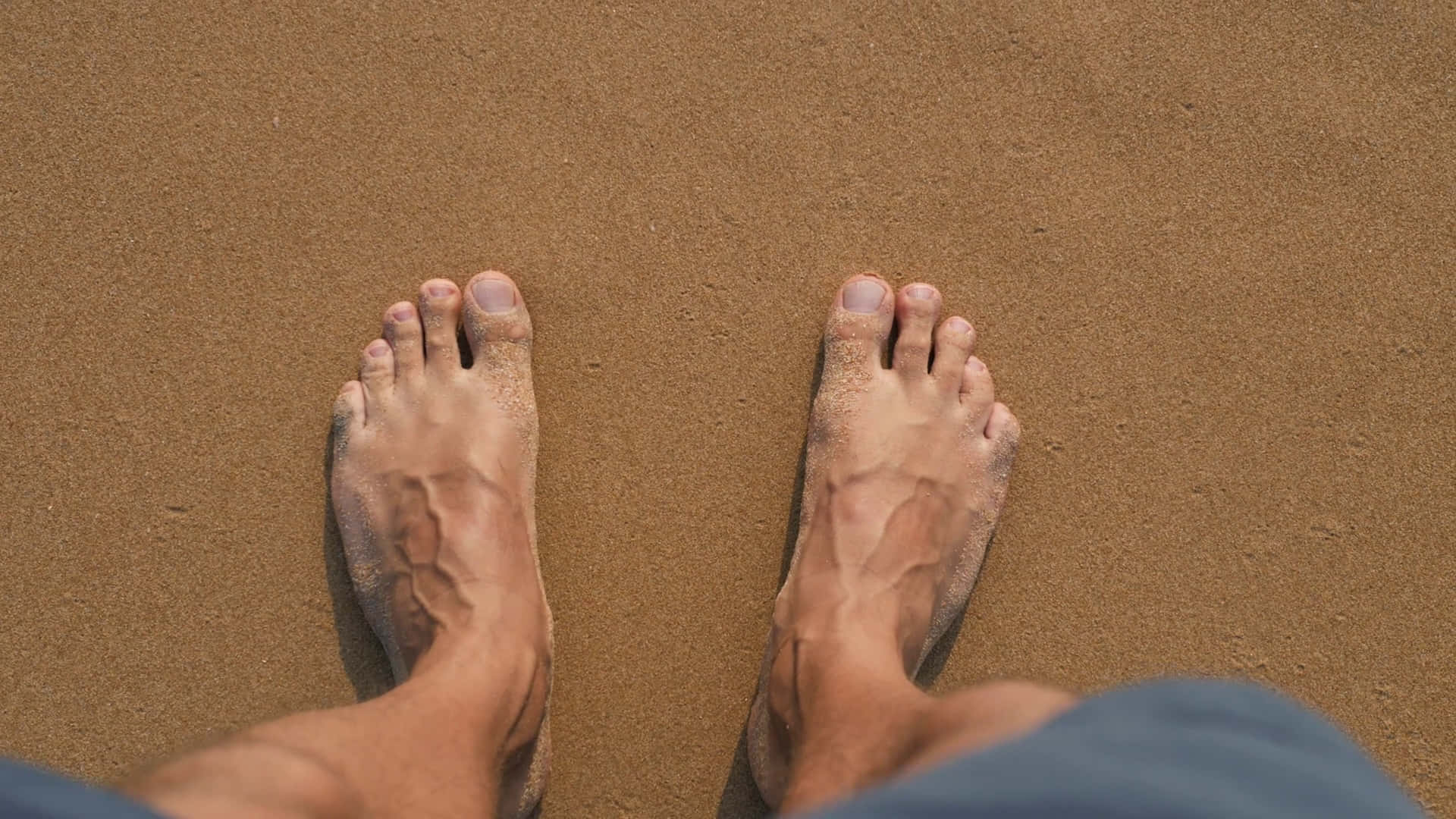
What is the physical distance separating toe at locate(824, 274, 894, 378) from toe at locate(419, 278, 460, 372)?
657 mm

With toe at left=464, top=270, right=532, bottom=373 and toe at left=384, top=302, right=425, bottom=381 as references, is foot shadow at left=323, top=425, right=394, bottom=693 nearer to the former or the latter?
toe at left=384, top=302, right=425, bottom=381

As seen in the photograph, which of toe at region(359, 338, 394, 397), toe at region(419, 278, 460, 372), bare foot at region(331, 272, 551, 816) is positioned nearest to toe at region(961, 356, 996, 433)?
bare foot at region(331, 272, 551, 816)

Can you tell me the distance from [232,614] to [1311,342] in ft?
6.32

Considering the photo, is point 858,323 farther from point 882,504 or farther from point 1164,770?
point 1164,770

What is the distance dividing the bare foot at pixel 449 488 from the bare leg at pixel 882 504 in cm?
43

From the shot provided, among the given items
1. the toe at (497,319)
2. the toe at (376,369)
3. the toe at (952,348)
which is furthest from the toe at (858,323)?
the toe at (376,369)

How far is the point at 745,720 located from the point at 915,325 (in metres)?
0.75

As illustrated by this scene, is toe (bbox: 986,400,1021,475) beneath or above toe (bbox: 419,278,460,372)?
beneath

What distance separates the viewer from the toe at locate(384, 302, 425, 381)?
1727 mm

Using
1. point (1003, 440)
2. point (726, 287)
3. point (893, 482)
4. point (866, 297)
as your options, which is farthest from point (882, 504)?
point (726, 287)

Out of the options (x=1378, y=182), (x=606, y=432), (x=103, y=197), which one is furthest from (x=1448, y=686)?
(x=103, y=197)

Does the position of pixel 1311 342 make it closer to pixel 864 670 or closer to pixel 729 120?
pixel 864 670

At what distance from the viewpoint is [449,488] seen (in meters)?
1.71

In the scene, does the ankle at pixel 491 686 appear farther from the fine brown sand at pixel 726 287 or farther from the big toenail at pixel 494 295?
the big toenail at pixel 494 295
